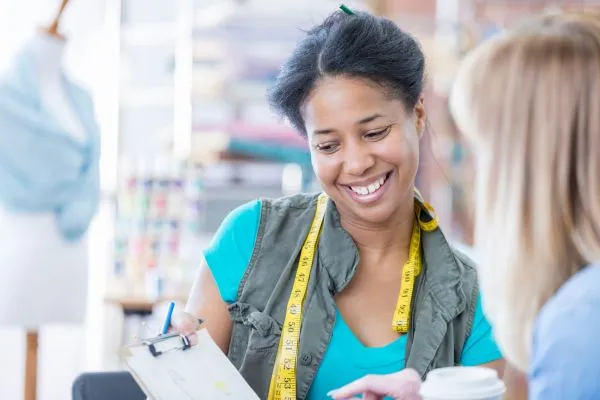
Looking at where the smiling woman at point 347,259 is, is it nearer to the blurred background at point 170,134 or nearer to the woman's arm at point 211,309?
the woman's arm at point 211,309

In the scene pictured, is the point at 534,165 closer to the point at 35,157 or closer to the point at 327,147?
the point at 327,147

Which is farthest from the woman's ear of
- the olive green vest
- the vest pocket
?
the vest pocket

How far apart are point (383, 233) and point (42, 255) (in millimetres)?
1920

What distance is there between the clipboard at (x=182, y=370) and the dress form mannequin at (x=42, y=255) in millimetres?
2048

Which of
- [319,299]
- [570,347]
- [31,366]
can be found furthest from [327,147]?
[31,366]

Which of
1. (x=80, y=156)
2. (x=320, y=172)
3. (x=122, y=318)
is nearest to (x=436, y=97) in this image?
(x=80, y=156)

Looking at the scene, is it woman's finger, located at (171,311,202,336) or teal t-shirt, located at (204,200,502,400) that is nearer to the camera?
woman's finger, located at (171,311,202,336)

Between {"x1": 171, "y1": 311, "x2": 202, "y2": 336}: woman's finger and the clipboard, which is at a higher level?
{"x1": 171, "y1": 311, "x2": 202, "y2": 336}: woman's finger

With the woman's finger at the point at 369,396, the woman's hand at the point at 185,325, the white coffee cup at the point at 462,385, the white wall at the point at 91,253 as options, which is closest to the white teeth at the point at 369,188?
the woman's hand at the point at 185,325

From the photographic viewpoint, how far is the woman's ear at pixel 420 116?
7.73 ft

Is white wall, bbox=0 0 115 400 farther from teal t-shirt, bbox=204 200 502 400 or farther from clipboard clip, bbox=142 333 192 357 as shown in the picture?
clipboard clip, bbox=142 333 192 357

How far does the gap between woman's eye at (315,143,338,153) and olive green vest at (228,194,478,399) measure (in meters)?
0.21

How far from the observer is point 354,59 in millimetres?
2242

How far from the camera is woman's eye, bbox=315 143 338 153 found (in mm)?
2242
